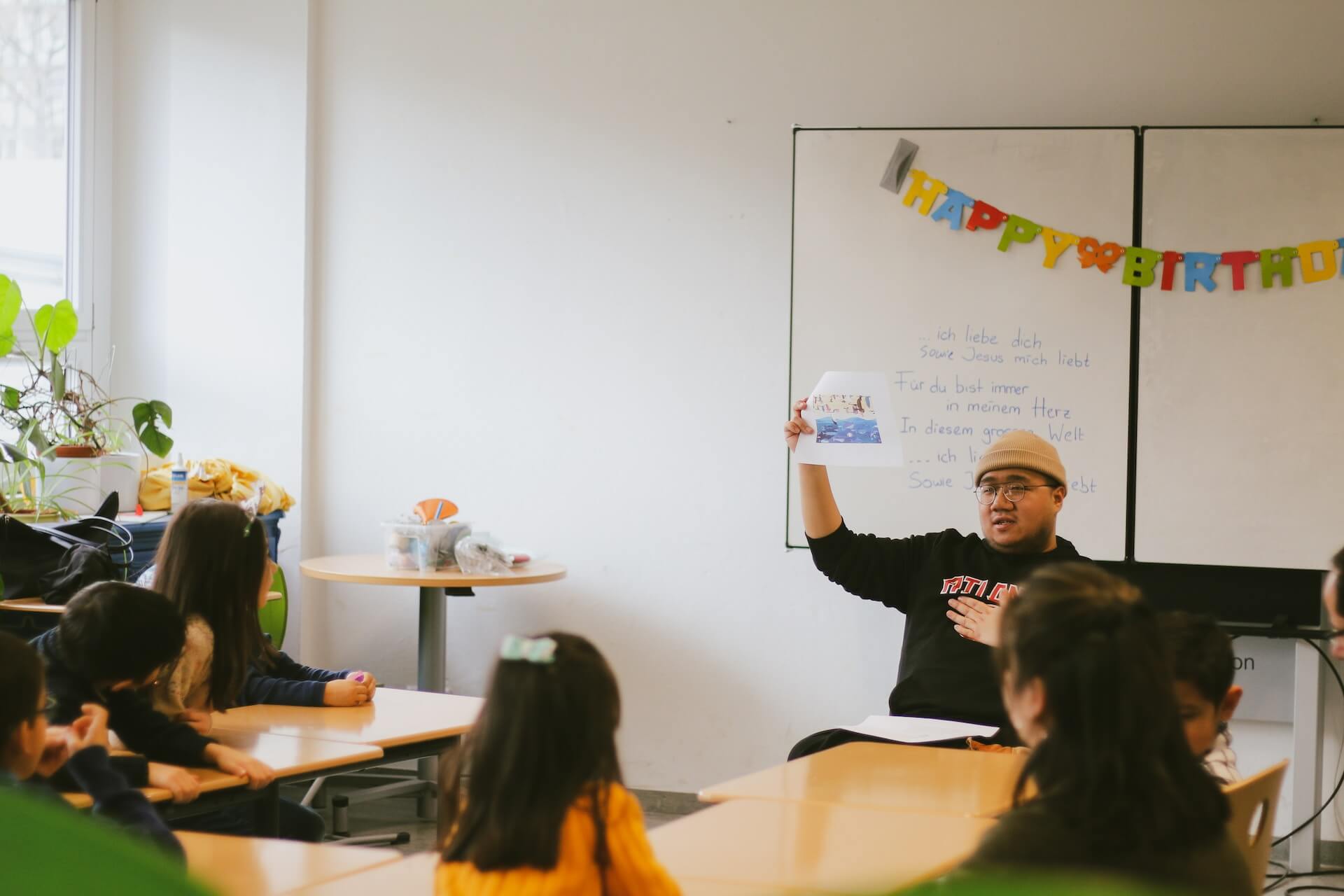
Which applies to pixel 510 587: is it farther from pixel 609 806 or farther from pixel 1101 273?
pixel 609 806

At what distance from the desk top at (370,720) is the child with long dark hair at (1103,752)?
1.18m

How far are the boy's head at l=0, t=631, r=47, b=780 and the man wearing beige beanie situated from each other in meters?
1.59

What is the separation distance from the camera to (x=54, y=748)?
1.82 m

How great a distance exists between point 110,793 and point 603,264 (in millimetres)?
2768

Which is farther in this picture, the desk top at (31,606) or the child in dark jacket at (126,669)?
the desk top at (31,606)

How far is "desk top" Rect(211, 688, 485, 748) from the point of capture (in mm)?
2389

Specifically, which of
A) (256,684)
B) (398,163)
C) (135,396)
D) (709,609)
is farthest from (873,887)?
(135,396)

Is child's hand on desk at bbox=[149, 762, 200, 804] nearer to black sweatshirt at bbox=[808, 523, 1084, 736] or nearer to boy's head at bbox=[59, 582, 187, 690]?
boy's head at bbox=[59, 582, 187, 690]

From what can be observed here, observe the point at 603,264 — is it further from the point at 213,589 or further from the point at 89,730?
the point at 89,730

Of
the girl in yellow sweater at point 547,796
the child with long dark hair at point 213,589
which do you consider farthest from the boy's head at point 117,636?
the girl in yellow sweater at point 547,796

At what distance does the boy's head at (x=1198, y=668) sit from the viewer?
1.85 m

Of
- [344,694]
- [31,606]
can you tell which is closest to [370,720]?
[344,694]

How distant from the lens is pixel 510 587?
14.3ft

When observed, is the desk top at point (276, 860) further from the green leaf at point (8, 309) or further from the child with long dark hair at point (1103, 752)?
the green leaf at point (8, 309)
